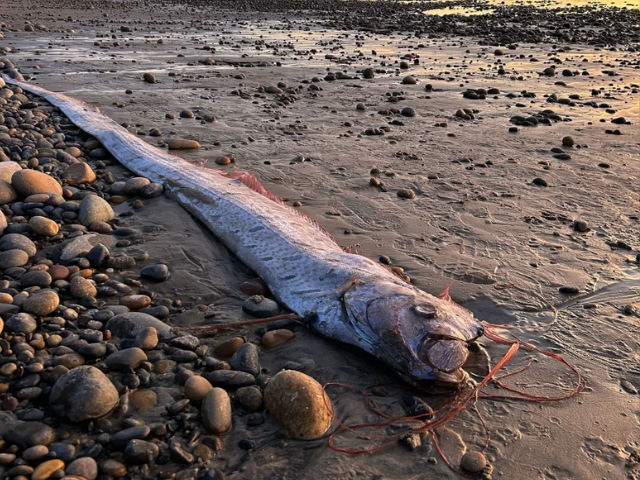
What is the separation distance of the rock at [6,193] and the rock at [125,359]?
119 inches

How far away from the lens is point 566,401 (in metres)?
3.53

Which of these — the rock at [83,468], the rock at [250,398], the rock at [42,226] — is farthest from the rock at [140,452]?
the rock at [42,226]

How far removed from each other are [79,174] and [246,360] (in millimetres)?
4094

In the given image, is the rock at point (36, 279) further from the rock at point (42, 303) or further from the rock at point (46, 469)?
the rock at point (46, 469)

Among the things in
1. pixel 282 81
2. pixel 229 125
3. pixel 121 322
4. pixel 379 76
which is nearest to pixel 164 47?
pixel 282 81

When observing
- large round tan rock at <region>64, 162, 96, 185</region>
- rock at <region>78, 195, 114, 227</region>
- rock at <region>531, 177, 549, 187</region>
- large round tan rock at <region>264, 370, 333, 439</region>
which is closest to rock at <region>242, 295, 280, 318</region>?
large round tan rock at <region>264, 370, 333, 439</region>

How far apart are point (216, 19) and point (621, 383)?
88.5 feet

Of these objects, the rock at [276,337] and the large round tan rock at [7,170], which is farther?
the large round tan rock at [7,170]

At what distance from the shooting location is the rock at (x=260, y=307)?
4.34 m

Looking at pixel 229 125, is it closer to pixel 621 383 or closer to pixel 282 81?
pixel 282 81

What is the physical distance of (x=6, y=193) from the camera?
18.3 feet

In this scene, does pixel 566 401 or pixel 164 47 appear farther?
pixel 164 47

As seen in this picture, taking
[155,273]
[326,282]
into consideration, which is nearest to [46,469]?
[155,273]

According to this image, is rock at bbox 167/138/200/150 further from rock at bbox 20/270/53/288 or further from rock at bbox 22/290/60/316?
rock at bbox 22/290/60/316
